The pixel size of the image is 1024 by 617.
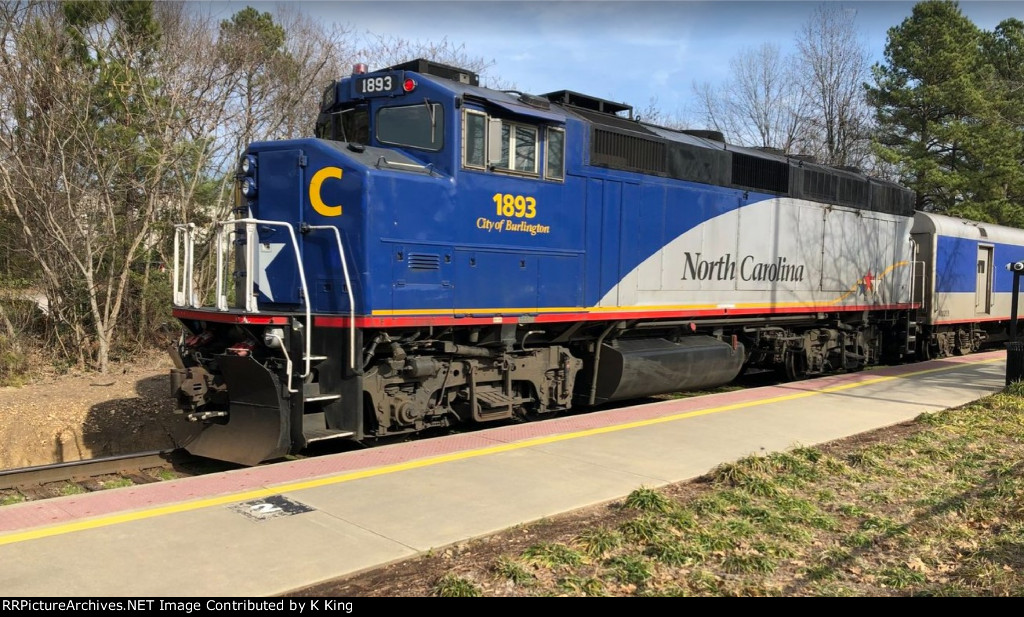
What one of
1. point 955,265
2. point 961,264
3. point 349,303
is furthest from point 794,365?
point 349,303

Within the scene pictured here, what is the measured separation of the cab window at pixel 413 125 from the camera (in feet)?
24.0

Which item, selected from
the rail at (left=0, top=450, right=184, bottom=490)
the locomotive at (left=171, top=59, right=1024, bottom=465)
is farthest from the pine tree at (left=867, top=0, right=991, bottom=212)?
the rail at (left=0, top=450, right=184, bottom=490)

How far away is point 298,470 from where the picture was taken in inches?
236

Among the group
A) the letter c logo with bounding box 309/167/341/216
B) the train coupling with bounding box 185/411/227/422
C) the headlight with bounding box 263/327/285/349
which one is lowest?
the train coupling with bounding box 185/411/227/422

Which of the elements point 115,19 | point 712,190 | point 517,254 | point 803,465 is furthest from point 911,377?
point 115,19

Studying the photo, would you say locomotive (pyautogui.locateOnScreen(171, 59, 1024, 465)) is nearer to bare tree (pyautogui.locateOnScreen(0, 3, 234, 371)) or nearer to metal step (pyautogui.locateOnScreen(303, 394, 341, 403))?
metal step (pyautogui.locateOnScreen(303, 394, 341, 403))

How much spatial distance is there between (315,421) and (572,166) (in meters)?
4.22

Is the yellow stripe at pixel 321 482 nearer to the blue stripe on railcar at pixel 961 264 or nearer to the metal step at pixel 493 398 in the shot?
the metal step at pixel 493 398

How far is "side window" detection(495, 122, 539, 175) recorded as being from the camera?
7.76 metres

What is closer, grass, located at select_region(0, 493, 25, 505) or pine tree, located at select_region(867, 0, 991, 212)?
grass, located at select_region(0, 493, 25, 505)

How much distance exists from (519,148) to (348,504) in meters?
4.45

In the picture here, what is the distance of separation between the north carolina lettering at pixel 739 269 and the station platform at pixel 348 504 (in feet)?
7.94

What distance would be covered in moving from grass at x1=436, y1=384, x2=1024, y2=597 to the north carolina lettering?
3.97 m

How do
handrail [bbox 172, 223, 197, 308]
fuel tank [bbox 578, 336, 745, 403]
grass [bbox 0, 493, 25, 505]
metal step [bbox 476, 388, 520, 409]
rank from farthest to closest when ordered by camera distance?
fuel tank [bbox 578, 336, 745, 403] → metal step [bbox 476, 388, 520, 409] → handrail [bbox 172, 223, 197, 308] → grass [bbox 0, 493, 25, 505]
